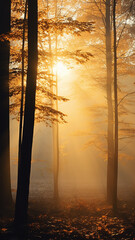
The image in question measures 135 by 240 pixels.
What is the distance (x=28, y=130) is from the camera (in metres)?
6.52

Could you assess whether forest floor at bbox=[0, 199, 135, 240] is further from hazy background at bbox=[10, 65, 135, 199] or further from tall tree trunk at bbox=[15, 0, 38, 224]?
hazy background at bbox=[10, 65, 135, 199]

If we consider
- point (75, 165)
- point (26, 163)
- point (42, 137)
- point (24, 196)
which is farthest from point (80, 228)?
point (42, 137)

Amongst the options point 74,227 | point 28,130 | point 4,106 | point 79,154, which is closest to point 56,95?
point 4,106

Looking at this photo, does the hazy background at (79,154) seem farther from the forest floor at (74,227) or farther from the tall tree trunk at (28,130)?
the tall tree trunk at (28,130)

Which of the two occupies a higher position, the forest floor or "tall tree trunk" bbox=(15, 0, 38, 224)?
"tall tree trunk" bbox=(15, 0, 38, 224)

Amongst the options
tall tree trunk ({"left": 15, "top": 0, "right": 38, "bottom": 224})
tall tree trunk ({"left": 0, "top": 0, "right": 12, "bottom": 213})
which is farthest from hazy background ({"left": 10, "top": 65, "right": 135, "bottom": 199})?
tall tree trunk ({"left": 15, "top": 0, "right": 38, "bottom": 224})

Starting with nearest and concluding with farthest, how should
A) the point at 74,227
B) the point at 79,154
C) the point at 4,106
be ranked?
the point at 74,227, the point at 4,106, the point at 79,154

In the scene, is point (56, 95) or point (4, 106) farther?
point (56, 95)

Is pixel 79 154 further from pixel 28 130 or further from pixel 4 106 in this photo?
pixel 28 130

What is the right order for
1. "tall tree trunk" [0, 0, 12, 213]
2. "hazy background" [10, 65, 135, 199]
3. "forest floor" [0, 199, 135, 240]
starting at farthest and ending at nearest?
1. "hazy background" [10, 65, 135, 199]
2. "tall tree trunk" [0, 0, 12, 213]
3. "forest floor" [0, 199, 135, 240]

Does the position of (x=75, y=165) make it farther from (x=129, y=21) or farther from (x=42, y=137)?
(x=129, y=21)

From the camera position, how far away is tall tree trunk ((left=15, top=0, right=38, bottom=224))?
6.46m

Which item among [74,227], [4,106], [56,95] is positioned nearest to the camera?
[74,227]

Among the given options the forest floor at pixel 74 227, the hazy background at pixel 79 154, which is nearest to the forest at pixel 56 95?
the forest floor at pixel 74 227
